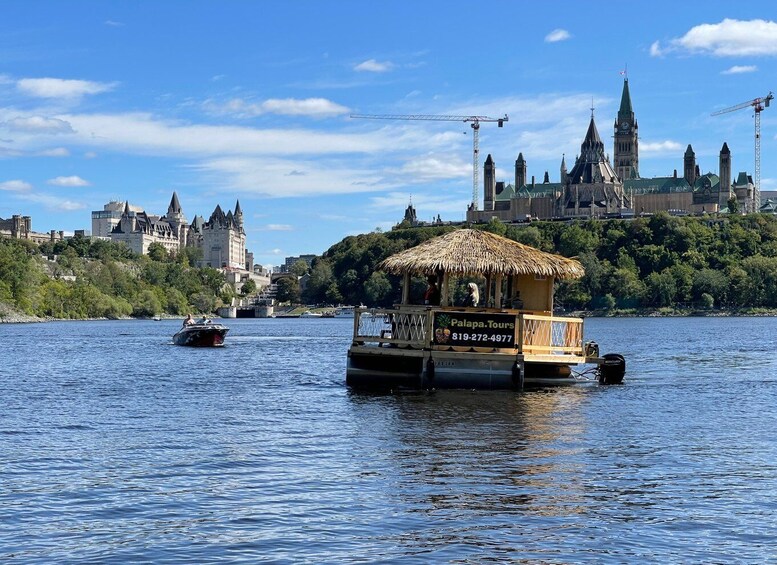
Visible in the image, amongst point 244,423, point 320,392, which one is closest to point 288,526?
point 244,423

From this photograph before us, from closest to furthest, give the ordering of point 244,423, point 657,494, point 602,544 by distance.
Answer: point 602,544
point 657,494
point 244,423

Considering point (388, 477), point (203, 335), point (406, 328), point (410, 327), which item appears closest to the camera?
point (388, 477)

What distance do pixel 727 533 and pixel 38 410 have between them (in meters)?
25.2

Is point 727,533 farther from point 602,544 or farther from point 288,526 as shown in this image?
point 288,526

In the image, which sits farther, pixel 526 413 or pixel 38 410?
pixel 38 410

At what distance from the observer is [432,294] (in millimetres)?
42500

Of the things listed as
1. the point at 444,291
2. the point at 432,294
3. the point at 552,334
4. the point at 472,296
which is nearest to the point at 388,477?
the point at 444,291

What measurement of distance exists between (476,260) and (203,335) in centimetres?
5523

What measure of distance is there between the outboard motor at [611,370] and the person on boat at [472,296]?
8.10 metres

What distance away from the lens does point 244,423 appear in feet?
111

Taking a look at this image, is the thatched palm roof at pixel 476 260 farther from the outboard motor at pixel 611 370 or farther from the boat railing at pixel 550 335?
the outboard motor at pixel 611 370

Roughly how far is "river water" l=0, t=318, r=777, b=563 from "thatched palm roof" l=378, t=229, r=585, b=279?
14.1ft

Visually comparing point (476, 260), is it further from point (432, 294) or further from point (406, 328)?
point (406, 328)

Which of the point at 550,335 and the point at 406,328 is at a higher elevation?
the point at 406,328
